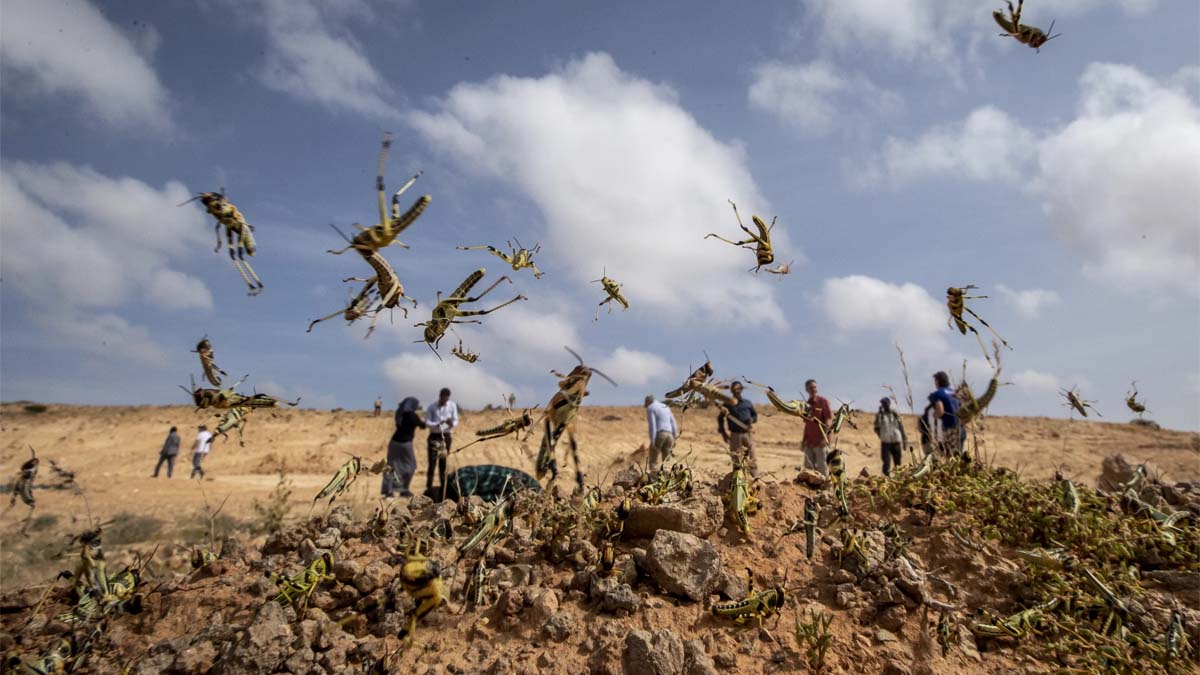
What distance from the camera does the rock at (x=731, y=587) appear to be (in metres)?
3.55

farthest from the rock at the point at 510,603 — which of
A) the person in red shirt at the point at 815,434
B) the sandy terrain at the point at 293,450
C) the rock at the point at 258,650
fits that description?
the sandy terrain at the point at 293,450

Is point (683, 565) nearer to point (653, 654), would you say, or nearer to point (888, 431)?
point (653, 654)

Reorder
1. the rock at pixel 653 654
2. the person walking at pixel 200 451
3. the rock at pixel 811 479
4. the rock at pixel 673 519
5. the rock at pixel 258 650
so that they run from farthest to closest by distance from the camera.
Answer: the person walking at pixel 200 451 → the rock at pixel 811 479 → the rock at pixel 673 519 → the rock at pixel 258 650 → the rock at pixel 653 654

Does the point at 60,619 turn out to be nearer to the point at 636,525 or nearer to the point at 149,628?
the point at 149,628

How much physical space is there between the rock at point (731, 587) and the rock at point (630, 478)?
1.10m

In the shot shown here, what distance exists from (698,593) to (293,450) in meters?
26.5

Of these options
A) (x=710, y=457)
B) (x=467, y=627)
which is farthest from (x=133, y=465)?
(x=467, y=627)

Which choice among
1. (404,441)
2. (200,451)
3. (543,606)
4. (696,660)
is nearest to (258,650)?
(543,606)

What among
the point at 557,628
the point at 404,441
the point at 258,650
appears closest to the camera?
the point at 258,650

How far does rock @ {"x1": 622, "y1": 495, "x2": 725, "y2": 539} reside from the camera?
3936 millimetres

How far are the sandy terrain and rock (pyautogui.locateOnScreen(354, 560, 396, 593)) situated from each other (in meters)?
6.50

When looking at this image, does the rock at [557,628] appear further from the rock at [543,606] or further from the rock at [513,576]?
the rock at [513,576]

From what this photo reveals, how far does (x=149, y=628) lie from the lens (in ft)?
12.3

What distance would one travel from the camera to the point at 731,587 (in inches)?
141
